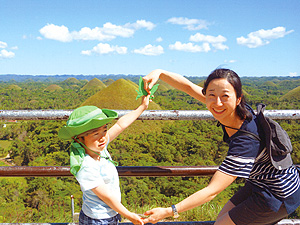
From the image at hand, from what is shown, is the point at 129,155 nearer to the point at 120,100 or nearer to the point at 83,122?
the point at 120,100

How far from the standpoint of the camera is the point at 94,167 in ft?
4.97

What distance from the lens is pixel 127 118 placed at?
1.84 m

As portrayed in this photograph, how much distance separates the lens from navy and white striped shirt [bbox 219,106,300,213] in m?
1.34

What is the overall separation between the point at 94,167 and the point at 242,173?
2.41 feet

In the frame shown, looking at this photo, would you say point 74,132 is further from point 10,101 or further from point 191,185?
point 10,101

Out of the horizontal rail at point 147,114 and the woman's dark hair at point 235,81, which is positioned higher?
the woman's dark hair at point 235,81

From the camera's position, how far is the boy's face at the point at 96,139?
1.54 metres

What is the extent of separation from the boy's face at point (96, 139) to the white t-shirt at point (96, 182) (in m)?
0.06

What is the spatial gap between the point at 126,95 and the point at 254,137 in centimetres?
7298

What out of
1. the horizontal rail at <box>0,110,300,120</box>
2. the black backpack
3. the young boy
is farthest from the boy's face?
the black backpack

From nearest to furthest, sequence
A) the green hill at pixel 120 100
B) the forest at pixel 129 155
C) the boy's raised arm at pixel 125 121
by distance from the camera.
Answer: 1. the boy's raised arm at pixel 125 121
2. the forest at pixel 129 155
3. the green hill at pixel 120 100

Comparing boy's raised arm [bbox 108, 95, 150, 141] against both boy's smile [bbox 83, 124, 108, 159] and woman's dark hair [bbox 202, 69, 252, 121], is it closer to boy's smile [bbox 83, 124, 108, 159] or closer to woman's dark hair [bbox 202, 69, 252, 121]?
boy's smile [bbox 83, 124, 108, 159]

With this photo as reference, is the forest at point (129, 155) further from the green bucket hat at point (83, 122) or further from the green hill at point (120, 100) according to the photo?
the green bucket hat at point (83, 122)

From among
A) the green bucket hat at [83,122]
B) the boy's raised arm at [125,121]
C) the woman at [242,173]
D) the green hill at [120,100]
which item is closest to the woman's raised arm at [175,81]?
the boy's raised arm at [125,121]
